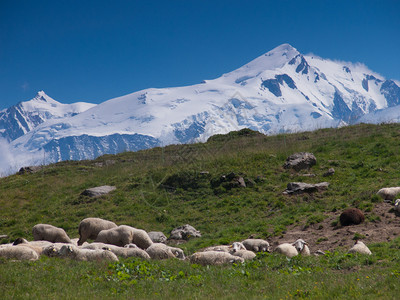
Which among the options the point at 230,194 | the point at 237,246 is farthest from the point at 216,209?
the point at 237,246

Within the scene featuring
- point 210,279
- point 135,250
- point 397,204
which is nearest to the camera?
point 210,279

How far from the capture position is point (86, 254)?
12.4 meters

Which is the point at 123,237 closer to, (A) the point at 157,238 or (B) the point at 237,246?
(A) the point at 157,238

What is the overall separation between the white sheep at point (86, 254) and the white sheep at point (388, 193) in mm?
13398

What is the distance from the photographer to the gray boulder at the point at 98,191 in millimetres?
27984

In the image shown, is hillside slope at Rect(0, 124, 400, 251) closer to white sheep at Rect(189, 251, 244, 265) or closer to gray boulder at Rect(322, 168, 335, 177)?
gray boulder at Rect(322, 168, 335, 177)

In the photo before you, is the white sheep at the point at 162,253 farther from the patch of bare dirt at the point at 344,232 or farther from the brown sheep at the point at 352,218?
the brown sheep at the point at 352,218

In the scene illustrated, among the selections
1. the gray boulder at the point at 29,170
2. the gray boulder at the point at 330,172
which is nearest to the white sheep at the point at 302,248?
the gray boulder at the point at 330,172

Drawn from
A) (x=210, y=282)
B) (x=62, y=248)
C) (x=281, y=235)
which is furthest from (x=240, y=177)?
(x=210, y=282)

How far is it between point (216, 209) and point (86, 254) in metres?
12.0

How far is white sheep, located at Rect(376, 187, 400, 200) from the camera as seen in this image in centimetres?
1861

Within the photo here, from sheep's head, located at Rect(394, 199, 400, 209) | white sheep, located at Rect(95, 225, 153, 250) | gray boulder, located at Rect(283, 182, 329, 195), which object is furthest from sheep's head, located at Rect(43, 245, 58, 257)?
gray boulder, located at Rect(283, 182, 329, 195)

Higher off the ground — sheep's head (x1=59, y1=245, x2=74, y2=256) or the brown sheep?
sheep's head (x1=59, y1=245, x2=74, y2=256)

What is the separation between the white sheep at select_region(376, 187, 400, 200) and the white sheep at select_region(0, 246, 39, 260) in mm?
15540
